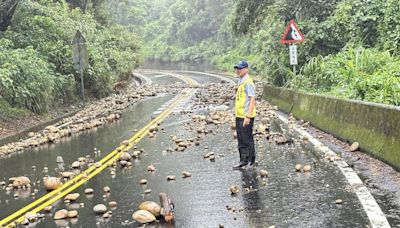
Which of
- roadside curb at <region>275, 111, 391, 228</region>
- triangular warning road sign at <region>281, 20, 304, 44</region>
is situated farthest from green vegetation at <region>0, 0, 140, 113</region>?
roadside curb at <region>275, 111, 391, 228</region>

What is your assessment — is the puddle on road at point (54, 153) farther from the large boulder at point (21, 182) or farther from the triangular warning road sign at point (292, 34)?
the triangular warning road sign at point (292, 34)

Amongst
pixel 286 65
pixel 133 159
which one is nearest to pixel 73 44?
pixel 286 65

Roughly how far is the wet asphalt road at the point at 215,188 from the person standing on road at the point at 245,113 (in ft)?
0.88

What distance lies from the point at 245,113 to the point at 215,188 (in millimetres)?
1915

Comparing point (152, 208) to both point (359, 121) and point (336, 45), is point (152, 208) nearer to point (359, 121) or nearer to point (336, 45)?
point (359, 121)

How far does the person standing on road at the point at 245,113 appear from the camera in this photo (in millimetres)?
9109

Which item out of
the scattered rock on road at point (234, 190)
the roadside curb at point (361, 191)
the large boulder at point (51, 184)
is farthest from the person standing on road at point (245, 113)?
the large boulder at point (51, 184)

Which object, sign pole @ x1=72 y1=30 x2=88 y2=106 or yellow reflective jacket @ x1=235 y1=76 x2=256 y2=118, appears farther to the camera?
sign pole @ x1=72 y1=30 x2=88 y2=106

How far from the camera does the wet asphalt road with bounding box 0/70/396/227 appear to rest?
20.1 ft

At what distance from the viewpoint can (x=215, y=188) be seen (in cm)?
771

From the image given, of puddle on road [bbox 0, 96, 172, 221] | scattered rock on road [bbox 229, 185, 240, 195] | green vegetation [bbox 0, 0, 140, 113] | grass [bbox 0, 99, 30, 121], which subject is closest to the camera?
scattered rock on road [bbox 229, 185, 240, 195]

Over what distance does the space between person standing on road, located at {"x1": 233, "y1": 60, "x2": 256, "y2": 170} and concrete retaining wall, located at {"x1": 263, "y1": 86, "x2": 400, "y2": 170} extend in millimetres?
2122

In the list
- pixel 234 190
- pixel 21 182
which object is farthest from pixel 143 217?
pixel 21 182

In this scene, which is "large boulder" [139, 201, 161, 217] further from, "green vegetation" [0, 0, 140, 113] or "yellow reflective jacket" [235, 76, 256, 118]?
"green vegetation" [0, 0, 140, 113]
